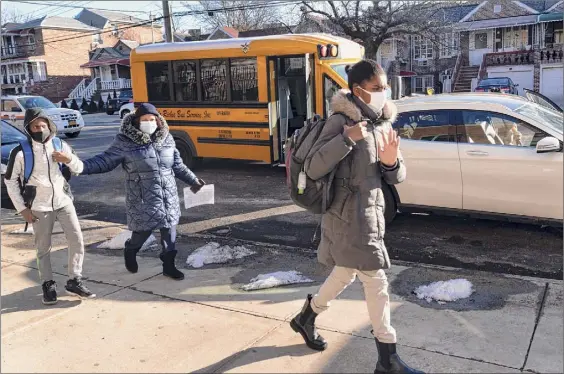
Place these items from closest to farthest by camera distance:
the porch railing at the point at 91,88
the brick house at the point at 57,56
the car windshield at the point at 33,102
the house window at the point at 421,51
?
1. the car windshield at the point at 33,102
2. the house window at the point at 421,51
3. the porch railing at the point at 91,88
4. the brick house at the point at 57,56

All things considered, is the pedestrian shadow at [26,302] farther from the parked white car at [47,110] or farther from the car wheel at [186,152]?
the parked white car at [47,110]

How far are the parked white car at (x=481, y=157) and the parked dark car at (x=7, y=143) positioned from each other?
6507 millimetres

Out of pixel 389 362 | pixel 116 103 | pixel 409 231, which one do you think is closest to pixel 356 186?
pixel 389 362

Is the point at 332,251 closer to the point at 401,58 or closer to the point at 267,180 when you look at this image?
the point at 267,180

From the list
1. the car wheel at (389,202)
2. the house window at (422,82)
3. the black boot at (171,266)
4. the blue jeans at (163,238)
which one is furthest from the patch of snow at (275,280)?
the house window at (422,82)

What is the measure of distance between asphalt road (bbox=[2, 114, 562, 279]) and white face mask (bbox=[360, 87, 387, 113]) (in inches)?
116

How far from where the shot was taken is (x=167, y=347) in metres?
3.73

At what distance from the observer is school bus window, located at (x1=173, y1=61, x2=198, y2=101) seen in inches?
436

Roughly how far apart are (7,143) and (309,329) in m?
8.16

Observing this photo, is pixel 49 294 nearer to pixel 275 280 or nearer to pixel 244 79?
pixel 275 280

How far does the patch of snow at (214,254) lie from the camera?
5.65m

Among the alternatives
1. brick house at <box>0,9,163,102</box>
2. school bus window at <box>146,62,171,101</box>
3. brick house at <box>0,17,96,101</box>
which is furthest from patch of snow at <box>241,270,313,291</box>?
brick house at <box>0,17,96,101</box>

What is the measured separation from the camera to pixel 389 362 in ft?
10.7

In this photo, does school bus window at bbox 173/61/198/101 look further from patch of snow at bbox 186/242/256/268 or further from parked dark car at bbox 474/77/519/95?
parked dark car at bbox 474/77/519/95
